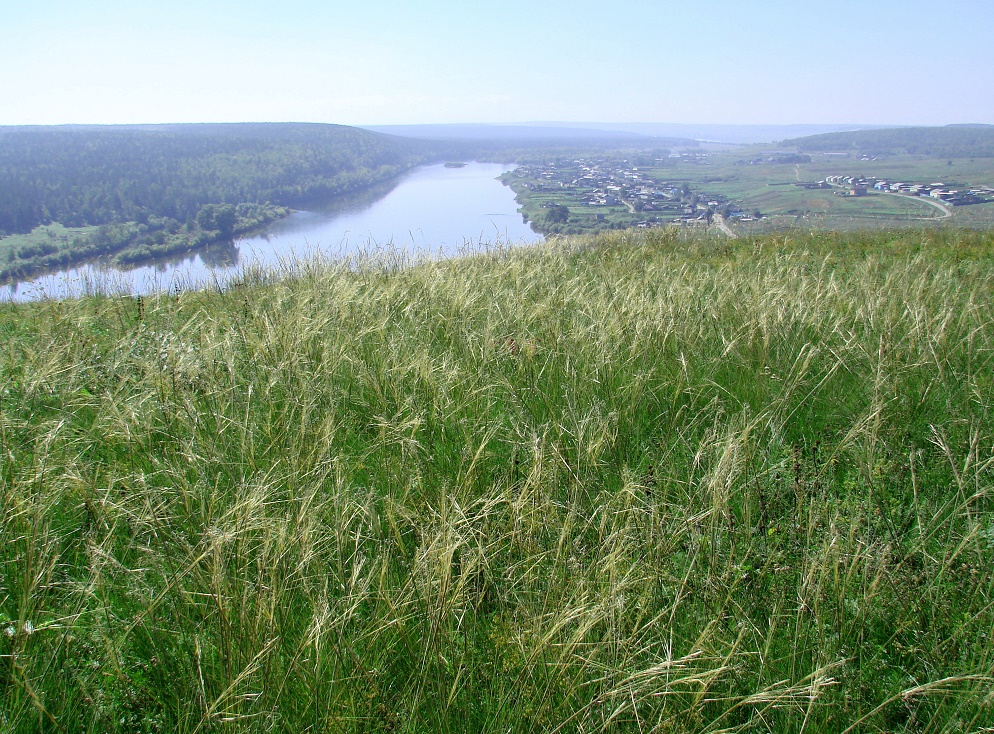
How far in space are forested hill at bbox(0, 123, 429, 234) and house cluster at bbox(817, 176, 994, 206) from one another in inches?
1129

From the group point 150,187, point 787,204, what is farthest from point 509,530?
point 150,187

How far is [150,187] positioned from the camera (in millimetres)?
28766

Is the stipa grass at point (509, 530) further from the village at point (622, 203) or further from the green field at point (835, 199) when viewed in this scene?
the village at point (622, 203)

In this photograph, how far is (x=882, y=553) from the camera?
1377 millimetres

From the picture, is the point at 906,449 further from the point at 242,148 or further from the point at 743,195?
the point at 242,148

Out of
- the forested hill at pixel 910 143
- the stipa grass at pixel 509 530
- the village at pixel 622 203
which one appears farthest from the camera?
the forested hill at pixel 910 143

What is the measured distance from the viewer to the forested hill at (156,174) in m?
23.9

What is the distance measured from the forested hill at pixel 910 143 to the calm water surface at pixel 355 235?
4406 centimetres

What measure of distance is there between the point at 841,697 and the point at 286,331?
111 inches

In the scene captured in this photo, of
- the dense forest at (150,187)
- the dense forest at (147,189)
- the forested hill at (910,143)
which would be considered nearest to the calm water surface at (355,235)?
the dense forest at (147,189)

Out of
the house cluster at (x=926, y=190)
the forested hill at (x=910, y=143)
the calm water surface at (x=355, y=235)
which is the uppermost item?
the forested hill at (x=910, y=143)

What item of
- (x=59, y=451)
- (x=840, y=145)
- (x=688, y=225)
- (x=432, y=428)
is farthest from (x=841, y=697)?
(x=840, y=145)

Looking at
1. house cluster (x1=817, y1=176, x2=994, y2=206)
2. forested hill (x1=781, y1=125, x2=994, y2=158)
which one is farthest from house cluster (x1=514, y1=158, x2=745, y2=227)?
forested hill (x1=781, y1=125, x2=994, y2=158)

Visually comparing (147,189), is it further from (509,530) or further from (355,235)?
(509,530)
